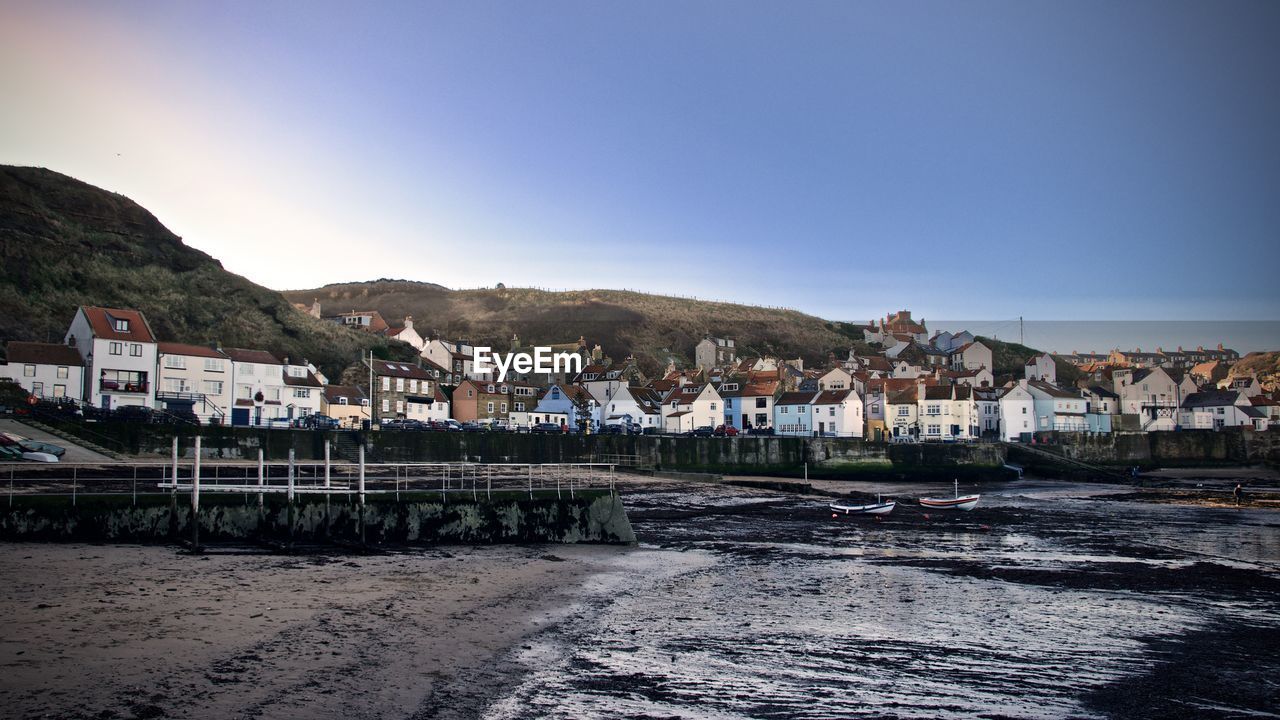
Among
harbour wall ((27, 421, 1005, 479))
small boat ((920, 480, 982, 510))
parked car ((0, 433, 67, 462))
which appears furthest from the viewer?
harbour wall ((27, 421, 1005, 479))

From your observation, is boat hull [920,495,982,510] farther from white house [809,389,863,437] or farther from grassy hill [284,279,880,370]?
grassy hill [284,279,880,370]

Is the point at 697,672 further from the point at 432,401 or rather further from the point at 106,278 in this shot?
the point at 106,278

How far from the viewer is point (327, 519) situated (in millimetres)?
22312

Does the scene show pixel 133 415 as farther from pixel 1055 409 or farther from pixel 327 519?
pixel 1055 409

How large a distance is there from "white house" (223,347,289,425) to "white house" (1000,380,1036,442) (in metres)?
70.4

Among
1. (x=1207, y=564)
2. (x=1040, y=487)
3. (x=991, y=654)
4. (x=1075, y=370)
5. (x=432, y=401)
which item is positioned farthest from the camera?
(x=1075, y=370)

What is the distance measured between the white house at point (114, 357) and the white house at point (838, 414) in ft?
191

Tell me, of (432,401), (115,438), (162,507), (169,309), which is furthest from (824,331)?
(162,507)

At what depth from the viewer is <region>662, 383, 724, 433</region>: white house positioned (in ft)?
302

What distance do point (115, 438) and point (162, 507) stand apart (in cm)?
3073

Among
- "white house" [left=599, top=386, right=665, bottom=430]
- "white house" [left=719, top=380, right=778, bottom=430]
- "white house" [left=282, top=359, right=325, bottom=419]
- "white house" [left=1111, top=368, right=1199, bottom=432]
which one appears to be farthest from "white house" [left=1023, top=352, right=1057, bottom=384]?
"white house" [left=282, top=359, right=325, bottom=419]

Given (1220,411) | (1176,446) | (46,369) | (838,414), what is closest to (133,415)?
(46,369)

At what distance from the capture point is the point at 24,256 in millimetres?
86562

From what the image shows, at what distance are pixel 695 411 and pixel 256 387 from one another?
4301cm
